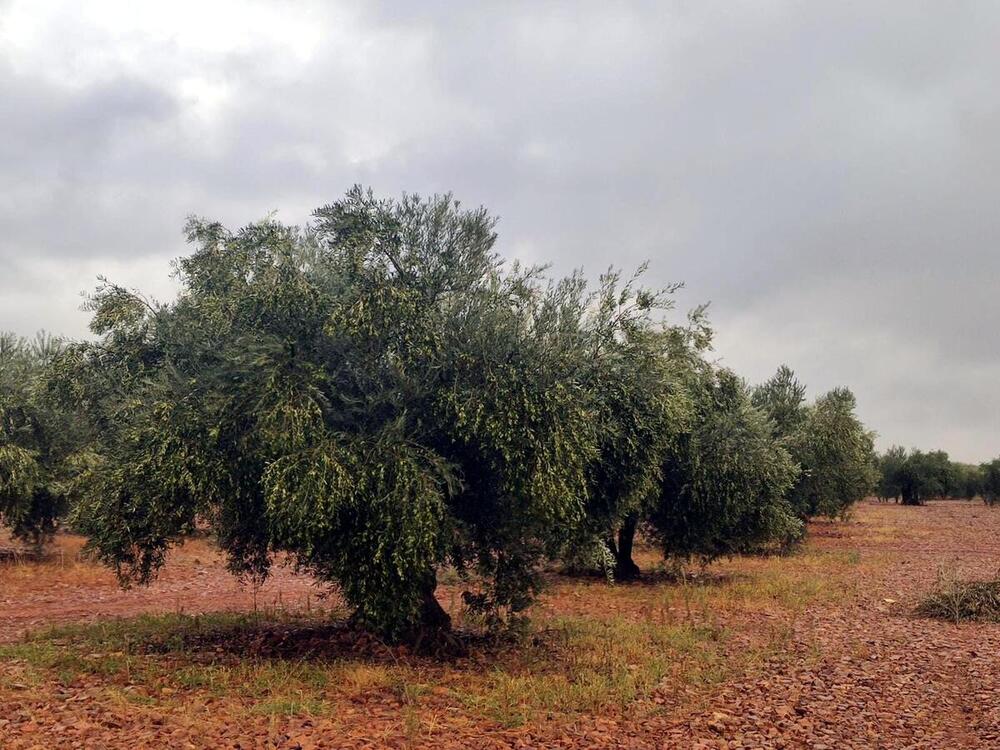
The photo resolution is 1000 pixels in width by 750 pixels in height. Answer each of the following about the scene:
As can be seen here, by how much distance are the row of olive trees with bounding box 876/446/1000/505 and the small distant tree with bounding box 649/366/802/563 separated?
281 feet

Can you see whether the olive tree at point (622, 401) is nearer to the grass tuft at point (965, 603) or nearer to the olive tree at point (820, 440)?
the grass tuft at point (965, 603)

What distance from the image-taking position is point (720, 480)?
26.1 m

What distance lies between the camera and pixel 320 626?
18.9 meters

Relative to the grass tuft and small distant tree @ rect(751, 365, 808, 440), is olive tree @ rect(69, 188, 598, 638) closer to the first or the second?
the grass tuft

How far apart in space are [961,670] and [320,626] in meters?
12.8

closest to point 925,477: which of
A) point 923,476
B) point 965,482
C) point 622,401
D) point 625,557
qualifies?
point 923,476

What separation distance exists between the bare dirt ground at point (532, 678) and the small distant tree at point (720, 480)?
3.60m

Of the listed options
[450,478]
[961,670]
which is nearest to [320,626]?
[450,478]

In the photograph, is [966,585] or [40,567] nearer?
[966,585]

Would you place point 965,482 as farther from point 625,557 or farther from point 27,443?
point 27,443

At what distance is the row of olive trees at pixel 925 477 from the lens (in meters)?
105

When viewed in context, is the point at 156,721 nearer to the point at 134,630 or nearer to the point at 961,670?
the point at 134,630

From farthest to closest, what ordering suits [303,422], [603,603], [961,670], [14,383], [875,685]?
[14,383] < [603,603] < [961,670] < [875,685] < [303,422]

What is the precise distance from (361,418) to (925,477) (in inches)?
4316
